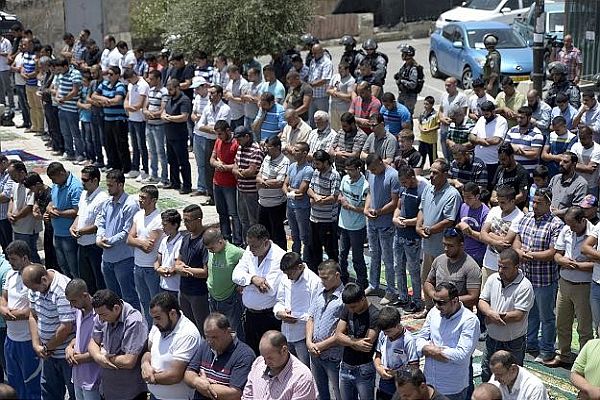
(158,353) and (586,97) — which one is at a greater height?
(586,97)

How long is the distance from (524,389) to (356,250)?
4.70 metres

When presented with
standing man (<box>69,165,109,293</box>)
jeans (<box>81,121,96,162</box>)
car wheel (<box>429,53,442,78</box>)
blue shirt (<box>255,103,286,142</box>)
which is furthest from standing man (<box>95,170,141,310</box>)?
car wheel (<box>429,53,442,78</box>)

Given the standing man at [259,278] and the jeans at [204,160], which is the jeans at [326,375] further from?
the jeans at [204,160]

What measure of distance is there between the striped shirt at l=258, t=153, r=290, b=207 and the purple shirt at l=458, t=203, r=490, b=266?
2592mm

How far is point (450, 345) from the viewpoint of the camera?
895 cm

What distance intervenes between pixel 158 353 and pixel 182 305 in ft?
7.91

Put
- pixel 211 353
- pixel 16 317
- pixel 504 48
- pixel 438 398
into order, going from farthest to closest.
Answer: pixel 504 48 < pixel 16 317 < pixel 211 353 < pixel 438 398

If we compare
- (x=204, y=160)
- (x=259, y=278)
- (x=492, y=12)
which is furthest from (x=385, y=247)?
(x=492, y=12)

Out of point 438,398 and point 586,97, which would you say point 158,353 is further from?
point 586,97

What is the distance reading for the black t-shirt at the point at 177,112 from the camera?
1655cm

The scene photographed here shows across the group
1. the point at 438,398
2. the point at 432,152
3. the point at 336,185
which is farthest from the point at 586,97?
the point at 438,398

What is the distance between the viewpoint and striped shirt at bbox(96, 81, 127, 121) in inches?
693

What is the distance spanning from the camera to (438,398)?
25.5 ft

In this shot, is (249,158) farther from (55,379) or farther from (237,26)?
(237,26)
